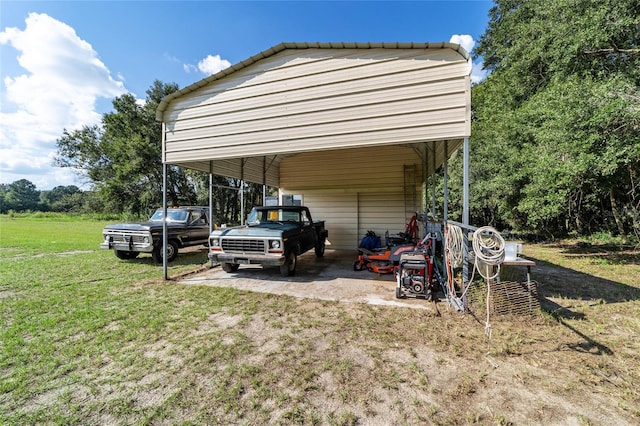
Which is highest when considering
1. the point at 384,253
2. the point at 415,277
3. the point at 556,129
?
the point at 556,129

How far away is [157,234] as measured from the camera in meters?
7.55

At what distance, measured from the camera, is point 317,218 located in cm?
1096

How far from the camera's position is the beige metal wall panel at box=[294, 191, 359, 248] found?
10.5 m

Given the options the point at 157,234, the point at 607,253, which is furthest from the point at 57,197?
the point at 607,253

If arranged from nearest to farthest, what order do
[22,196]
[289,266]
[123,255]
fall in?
[289,266] < [123,255] < [22,196]

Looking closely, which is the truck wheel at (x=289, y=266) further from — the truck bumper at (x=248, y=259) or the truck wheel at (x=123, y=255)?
the truck wheel at (x=123, y=255)

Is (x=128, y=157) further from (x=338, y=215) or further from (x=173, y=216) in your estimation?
(x=338, y=215)

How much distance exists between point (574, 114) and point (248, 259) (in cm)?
902

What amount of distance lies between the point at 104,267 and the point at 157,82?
2446 cm

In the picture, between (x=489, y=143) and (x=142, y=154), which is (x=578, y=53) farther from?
(x=142, y=154)

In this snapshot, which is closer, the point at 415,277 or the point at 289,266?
the point at 415,277

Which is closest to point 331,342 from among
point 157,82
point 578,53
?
point 578,53

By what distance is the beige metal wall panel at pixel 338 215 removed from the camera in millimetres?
10523

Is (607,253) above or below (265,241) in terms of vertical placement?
below
